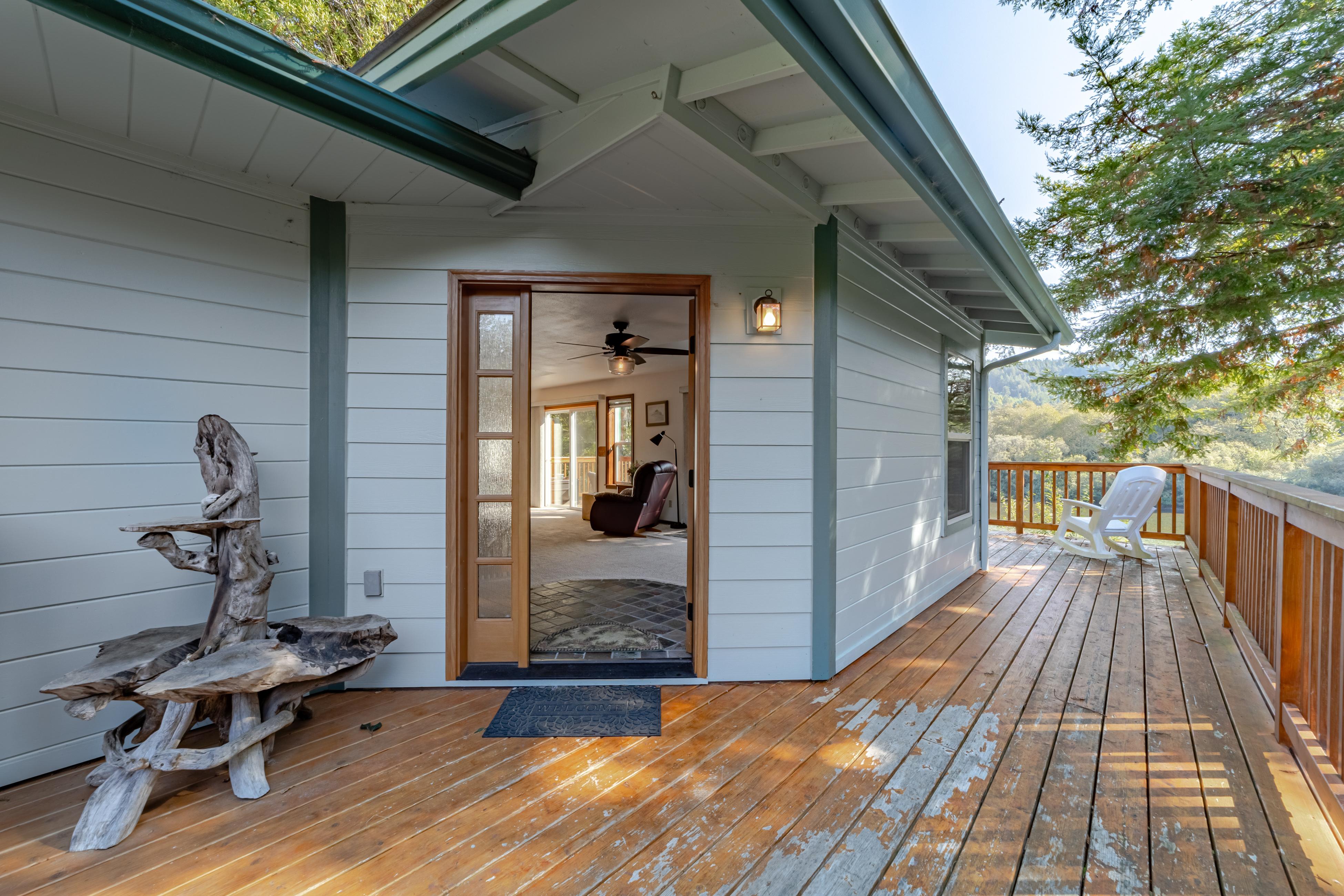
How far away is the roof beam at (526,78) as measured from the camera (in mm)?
1793

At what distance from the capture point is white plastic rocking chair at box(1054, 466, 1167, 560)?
16.9 ft

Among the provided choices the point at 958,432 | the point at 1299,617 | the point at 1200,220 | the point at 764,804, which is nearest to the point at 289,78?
the point at 764,804

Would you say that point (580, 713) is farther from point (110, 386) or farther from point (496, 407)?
point (110, 386)

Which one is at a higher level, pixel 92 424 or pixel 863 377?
pixel 863 377

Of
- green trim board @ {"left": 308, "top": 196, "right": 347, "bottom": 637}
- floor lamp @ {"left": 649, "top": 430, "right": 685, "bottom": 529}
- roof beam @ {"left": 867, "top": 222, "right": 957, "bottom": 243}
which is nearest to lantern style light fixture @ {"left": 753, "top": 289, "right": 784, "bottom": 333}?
roof beam @ {"left": 867, "top": 222, "right": 957, "bottom": 243}

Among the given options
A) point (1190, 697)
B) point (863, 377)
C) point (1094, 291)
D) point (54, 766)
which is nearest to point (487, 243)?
point (863, 377)

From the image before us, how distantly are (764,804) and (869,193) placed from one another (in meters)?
2.33

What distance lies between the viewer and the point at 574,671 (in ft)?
8.75

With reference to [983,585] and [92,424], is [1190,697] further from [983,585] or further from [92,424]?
[92,424]

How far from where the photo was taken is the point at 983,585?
4555 millimetres

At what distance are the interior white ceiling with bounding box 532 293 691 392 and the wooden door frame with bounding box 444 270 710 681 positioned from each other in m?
0.20

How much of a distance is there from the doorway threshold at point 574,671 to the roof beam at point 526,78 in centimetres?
236

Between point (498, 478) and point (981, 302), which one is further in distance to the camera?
point (981, 302)

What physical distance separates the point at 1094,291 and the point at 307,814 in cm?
799
